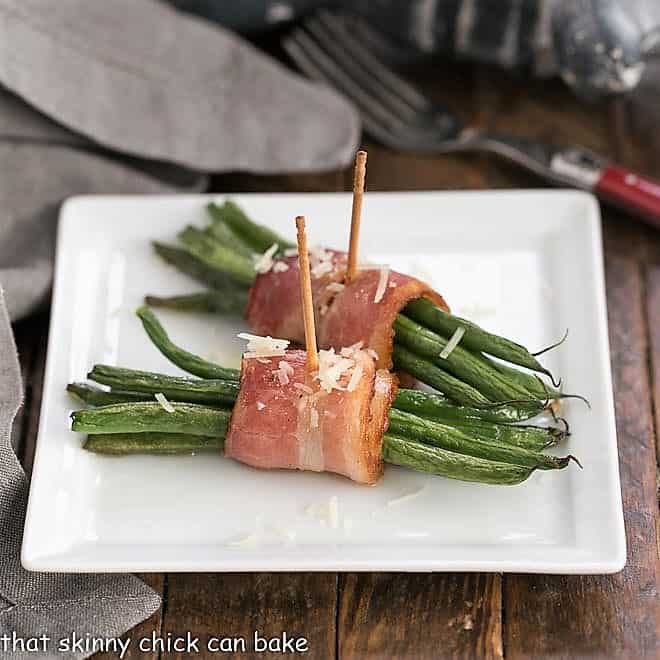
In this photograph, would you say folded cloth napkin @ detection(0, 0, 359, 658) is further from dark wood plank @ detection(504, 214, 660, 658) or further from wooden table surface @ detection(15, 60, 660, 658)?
dark wood plank @ detection(504, 214, 660, 658)

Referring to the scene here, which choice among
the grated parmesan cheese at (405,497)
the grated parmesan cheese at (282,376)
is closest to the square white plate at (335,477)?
the grated parmesan cheese at (405,497)

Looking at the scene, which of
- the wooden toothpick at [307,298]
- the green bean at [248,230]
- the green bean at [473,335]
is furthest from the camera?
the green bean at [248,230]

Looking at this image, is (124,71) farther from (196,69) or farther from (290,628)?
(290,628)

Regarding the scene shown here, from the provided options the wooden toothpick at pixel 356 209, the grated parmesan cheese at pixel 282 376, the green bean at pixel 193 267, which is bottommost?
the green bean at pixel 193 267

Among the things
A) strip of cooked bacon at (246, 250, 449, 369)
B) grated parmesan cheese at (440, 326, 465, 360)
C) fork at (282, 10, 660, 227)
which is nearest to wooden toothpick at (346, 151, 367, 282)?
strip of cooked bacon at (246, 250, 449, 369)

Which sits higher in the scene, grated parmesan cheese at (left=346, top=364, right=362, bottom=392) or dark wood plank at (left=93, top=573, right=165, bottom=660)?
grated parmesan cheese at (left=346, top=364, right=362, bottom=392)

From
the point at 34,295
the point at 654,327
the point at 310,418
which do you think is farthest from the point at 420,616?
the point at 34,295

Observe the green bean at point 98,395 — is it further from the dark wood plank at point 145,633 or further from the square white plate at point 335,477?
the dark wood plank at point 145,633
